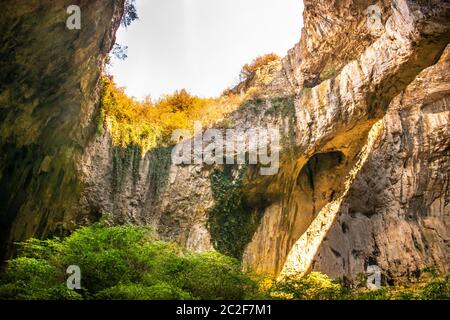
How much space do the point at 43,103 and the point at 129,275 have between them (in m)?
4.23

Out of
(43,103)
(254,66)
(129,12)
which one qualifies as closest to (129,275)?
(43,103)

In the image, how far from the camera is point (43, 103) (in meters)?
9.53

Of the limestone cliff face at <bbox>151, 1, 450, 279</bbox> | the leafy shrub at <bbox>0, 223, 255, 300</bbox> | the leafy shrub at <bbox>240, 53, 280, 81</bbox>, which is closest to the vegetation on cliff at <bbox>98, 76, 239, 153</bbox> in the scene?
the limestone cliff face at <bbox>151, 1, 450, 279</bbox>

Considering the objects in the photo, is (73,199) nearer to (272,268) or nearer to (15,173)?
(15,173)

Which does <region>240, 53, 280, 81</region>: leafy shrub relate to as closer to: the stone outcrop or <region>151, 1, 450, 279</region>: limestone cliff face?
the stone outcrop

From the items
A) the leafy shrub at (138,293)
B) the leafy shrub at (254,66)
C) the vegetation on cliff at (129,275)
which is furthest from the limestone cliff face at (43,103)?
the leafy shrub at (254,66)

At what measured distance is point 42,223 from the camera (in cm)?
1127

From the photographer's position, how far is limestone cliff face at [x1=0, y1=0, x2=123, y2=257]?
8.15m

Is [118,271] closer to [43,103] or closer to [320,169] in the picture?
[43,103]

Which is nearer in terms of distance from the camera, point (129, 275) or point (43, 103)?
point (129, 275)

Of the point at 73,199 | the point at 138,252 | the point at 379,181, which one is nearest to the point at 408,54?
the point at 379,181

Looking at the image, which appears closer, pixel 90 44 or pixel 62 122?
pixel 90 44

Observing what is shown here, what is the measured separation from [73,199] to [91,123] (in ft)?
7.98
